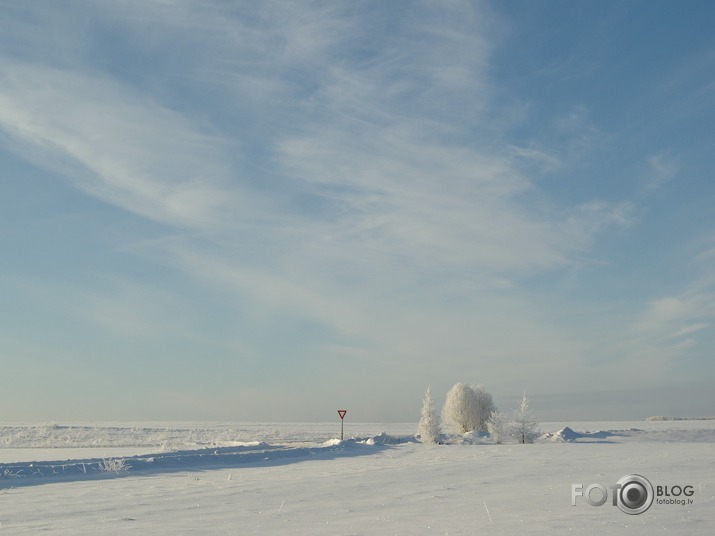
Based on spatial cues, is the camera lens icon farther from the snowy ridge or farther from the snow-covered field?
the snowy ridge

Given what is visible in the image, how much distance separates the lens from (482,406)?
57531 mm

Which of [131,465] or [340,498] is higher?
[131,465]

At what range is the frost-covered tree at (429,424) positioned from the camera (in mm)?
48094

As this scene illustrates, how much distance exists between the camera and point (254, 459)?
27.8m

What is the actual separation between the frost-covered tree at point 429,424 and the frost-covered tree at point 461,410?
790cm

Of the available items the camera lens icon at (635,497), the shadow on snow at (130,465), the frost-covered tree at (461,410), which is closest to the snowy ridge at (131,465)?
the shadow on snow at (130,465)

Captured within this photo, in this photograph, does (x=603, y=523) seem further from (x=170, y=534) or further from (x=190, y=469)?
(x=190, y=469)

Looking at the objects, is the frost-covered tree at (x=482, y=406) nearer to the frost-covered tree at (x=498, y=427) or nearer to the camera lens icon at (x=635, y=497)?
the frost-covered tree at (x=498, y=427)

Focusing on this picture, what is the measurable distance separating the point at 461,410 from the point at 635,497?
152ft

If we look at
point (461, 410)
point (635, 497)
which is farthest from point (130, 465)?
point (461, 410)

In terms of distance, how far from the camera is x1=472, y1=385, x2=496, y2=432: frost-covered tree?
187 ft

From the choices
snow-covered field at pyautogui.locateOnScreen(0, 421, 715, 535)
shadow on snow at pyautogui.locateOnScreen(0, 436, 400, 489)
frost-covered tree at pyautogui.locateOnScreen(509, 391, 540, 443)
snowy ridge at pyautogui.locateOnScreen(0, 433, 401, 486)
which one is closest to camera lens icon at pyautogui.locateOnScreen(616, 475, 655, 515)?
snow-covered field at pyautogui.locateOnScreen(0, 421, 715, 535)

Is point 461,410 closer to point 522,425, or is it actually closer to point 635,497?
point 522,425

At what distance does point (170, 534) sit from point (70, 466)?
47.8ft
